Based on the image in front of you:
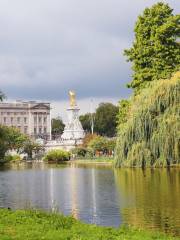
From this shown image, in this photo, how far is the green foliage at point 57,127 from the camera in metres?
169

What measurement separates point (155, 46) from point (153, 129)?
11.8 m

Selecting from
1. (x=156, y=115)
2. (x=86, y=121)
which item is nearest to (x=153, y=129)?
(x=156, y=115)

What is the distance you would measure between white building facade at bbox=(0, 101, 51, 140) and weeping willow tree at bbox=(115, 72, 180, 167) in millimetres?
116796

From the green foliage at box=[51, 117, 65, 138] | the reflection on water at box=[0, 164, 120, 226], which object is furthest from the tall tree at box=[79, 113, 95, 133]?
the reflection on water at box=[0, 164, 120, 226]

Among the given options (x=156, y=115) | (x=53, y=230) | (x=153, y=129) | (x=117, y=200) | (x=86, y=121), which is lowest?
(x=53, y=230)

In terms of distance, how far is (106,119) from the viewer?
12812cm

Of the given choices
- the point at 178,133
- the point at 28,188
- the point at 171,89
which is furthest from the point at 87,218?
the point at 171,89

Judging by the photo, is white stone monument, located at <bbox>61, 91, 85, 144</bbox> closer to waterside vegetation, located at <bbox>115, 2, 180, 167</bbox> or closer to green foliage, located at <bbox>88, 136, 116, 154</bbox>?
green foliage, located at <bbox>88, 136, 116, 154</bbox>

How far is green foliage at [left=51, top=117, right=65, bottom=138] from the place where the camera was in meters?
169

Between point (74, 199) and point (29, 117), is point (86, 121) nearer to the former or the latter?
point (29, 117)

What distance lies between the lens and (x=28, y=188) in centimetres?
2858

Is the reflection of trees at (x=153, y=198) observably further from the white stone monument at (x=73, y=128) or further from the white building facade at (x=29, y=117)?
the white building facade at (x=29, y=117)

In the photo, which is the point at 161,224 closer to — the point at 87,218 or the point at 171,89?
the point at 87,218

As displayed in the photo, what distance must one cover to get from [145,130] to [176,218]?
74.1ft
